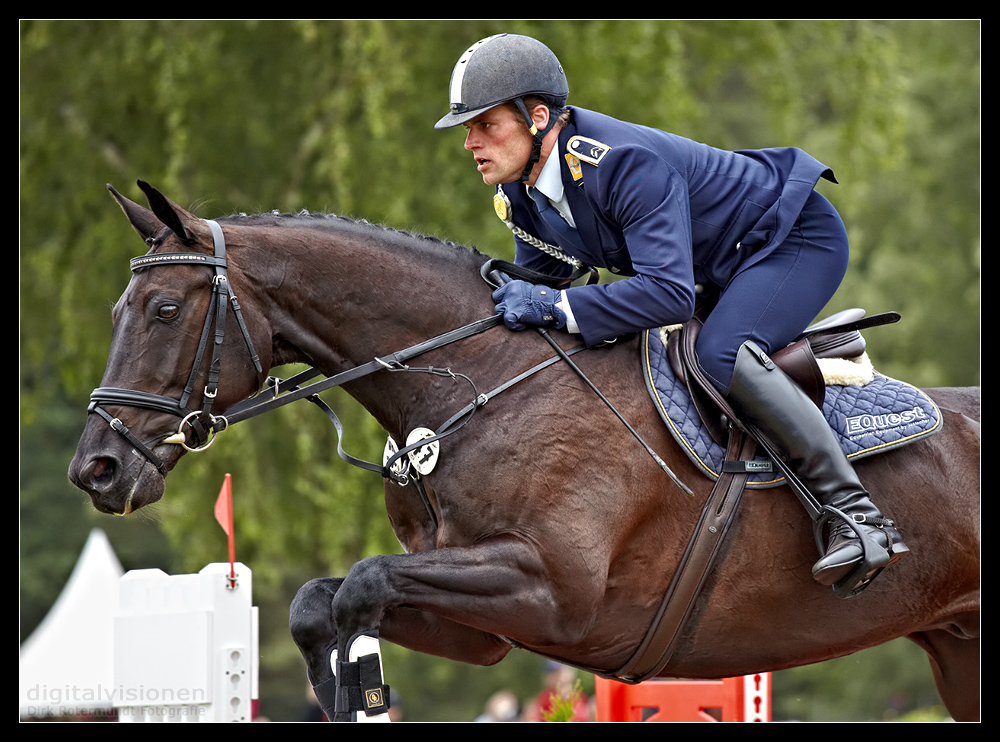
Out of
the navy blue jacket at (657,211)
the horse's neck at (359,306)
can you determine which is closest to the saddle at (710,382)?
the navy blue jacket at (657,211)

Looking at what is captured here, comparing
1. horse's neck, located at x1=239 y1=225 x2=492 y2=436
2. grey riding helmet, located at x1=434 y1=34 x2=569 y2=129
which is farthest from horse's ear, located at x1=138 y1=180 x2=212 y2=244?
grey riding helmet, located at x1=434 y1=34 x2=569 y2=129

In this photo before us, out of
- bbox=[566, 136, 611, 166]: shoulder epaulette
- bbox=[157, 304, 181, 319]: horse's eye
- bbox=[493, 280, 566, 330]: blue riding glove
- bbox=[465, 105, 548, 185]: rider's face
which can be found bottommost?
bbox=[157, 304, 181, 319]: horse's eye

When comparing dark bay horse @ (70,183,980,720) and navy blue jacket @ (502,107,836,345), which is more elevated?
navy blue jacket @ (502,107,836,345)

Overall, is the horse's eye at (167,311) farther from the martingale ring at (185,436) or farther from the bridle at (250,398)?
the martingale ring at (185,436)

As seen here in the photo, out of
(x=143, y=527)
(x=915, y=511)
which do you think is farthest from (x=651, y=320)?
(x=143, y=527)

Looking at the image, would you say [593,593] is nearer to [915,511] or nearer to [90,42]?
[915,511]

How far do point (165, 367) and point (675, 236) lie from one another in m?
1.82

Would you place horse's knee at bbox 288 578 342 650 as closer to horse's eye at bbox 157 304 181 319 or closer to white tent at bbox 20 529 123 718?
horse's eye at bbox 157 304 181 319

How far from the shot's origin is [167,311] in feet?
12.3

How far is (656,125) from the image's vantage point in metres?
11.9

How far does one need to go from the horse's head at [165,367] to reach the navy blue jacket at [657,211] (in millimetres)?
1241

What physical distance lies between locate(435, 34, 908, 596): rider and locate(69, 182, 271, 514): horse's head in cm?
100

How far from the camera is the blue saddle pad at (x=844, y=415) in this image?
4125 millimetres

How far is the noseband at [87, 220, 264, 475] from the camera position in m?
3.69
